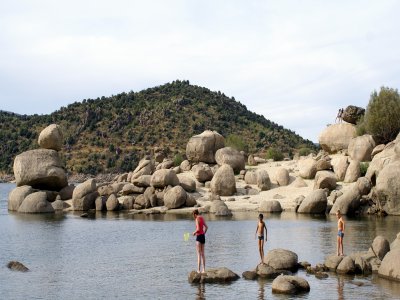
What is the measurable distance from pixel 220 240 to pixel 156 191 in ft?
79.6

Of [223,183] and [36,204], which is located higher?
[223,183]

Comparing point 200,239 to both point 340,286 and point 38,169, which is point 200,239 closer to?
point 340,286

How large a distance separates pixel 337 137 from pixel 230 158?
14628mm

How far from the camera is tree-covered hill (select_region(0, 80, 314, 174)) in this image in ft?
408

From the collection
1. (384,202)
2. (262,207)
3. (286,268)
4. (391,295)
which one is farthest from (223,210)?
(391,295)

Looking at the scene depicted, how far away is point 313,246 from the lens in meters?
34.6

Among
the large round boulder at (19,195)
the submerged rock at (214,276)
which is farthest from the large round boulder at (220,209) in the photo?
the submerged rock at (214,276)

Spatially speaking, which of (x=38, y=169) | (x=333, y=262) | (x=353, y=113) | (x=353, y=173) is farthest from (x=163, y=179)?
(x=333, y=262)

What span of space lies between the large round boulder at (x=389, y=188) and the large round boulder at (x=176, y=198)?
58.2ft

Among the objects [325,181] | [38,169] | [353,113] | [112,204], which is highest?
[353,113]

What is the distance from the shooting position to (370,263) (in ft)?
90.7

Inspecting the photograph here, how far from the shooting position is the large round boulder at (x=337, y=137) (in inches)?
2948

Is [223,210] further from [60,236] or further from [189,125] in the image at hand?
[189,125]

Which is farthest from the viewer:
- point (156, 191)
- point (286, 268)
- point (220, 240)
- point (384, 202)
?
point (156, 191)
